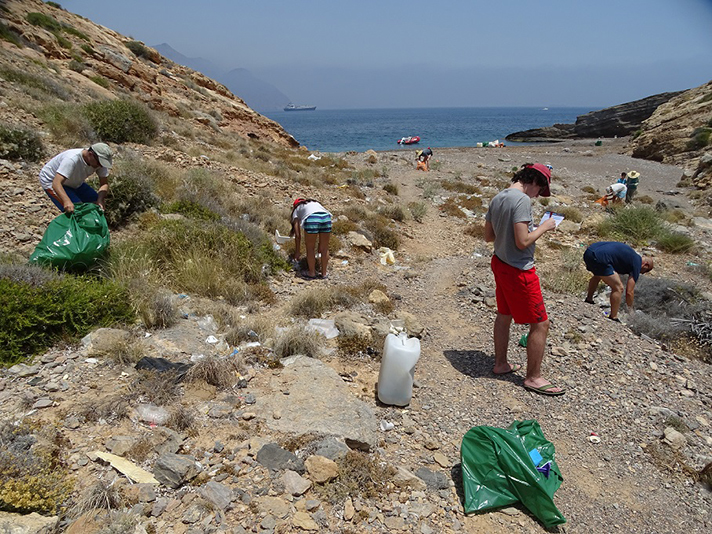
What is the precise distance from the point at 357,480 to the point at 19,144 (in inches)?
328

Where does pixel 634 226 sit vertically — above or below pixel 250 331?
below

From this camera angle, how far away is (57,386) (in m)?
3.33

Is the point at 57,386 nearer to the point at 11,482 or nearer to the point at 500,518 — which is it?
the point at 11,482

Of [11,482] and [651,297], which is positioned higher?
[11,482]

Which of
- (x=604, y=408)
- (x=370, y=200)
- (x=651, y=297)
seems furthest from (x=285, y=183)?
(x=604, y=408)

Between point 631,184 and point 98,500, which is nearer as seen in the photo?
point 98,500

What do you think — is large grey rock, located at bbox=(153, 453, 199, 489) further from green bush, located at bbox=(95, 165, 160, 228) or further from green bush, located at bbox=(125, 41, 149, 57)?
green bush, located at bbox=(125, 41, 149, 57)

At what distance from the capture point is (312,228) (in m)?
6.34

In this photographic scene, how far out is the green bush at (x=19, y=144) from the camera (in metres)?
7.36

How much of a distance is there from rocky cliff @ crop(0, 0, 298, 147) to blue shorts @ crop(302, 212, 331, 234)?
33.2ft

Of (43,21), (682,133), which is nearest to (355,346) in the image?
(43,21)

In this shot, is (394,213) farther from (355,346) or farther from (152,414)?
(152,414)

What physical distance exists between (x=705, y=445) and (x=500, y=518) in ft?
8.17

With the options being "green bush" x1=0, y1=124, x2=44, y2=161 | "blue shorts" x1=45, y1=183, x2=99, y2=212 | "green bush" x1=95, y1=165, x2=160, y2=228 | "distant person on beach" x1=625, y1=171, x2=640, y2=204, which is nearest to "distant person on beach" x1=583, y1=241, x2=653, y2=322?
"blue shorts" x1=45, y1=183, x2=99, y2=212
